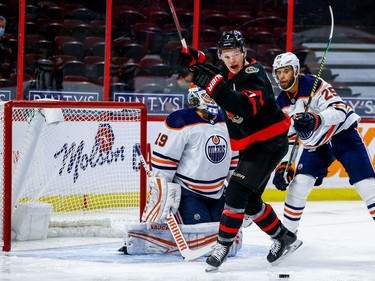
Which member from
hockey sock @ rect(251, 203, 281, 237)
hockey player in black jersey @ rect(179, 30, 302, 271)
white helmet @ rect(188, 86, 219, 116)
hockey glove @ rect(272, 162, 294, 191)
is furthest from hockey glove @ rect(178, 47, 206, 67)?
hockey glove @ rect(272, 162, 294, 191)

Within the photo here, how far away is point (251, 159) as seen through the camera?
16.0ft

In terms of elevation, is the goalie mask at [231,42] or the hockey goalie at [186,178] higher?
the goalie mask at [231,42]

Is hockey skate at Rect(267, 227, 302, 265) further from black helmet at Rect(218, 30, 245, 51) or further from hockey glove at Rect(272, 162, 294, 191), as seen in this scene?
black helmet at Rect(218, 30, 245, 51)

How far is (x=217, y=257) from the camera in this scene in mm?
4836

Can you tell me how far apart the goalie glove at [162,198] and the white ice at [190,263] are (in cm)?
21

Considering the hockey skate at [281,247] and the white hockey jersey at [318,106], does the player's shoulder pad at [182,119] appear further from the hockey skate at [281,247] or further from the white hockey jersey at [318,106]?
the hockey skate at [281,247]

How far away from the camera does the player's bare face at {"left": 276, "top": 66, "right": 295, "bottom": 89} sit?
543 centimetres

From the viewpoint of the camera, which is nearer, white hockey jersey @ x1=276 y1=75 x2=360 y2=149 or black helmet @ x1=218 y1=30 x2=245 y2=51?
black helmet @ x1=218 y1=30 x2=245 y2=51

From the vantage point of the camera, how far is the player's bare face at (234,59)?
190 inches

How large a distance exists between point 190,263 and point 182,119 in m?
0.72

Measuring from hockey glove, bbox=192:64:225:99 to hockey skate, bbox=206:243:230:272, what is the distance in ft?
2.35

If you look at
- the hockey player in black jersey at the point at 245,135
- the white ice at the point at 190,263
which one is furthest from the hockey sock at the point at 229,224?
the white ice at the point at 190,263

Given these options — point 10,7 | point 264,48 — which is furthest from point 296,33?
point 10,7

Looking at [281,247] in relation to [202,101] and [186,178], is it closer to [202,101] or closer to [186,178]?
[186,178]
